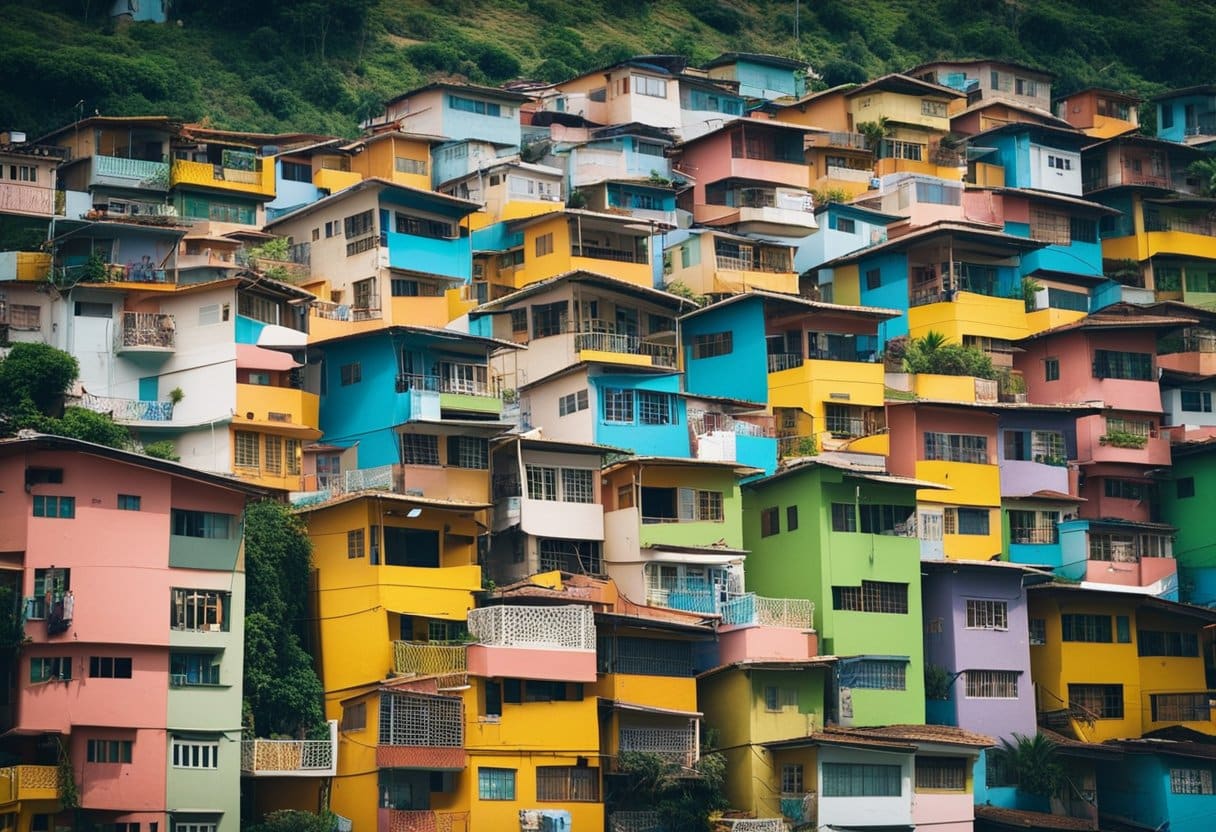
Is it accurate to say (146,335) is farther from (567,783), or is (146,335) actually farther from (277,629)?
(567,783)

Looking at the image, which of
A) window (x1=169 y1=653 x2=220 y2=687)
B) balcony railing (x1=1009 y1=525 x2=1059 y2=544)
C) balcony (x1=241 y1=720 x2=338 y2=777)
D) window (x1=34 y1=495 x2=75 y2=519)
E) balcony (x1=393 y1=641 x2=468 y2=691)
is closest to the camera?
window (x1=34 y1=495 x2=75 y2=519)

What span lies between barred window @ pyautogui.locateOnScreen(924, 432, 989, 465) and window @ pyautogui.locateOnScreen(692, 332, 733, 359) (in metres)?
6.57

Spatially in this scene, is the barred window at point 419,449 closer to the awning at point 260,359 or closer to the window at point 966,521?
the awning at point 260,359

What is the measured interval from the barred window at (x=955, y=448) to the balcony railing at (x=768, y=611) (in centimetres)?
1022

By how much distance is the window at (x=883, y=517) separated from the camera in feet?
184

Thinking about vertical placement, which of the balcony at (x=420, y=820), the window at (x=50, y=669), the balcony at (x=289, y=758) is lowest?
the balcony at (x=420, y=820)

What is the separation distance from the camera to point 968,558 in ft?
202

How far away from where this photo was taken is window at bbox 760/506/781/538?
5666 cm

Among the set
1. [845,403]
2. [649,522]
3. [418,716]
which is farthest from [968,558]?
[418,716]

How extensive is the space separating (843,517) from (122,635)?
778 inches

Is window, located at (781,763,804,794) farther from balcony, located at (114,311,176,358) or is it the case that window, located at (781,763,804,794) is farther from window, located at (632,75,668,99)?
window, located at (632,75,668,99)

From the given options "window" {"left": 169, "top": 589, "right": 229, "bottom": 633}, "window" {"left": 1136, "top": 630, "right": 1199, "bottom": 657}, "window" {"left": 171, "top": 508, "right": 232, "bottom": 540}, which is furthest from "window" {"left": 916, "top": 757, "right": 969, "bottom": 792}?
"window" {"left": 171, "top": 508, "right": 232, "bottom": 540}

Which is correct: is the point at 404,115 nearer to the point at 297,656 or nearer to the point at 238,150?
the point at 238,150

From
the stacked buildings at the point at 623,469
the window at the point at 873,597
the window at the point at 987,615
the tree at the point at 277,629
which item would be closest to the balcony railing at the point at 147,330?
the stacked buildings at the point at 623,469
